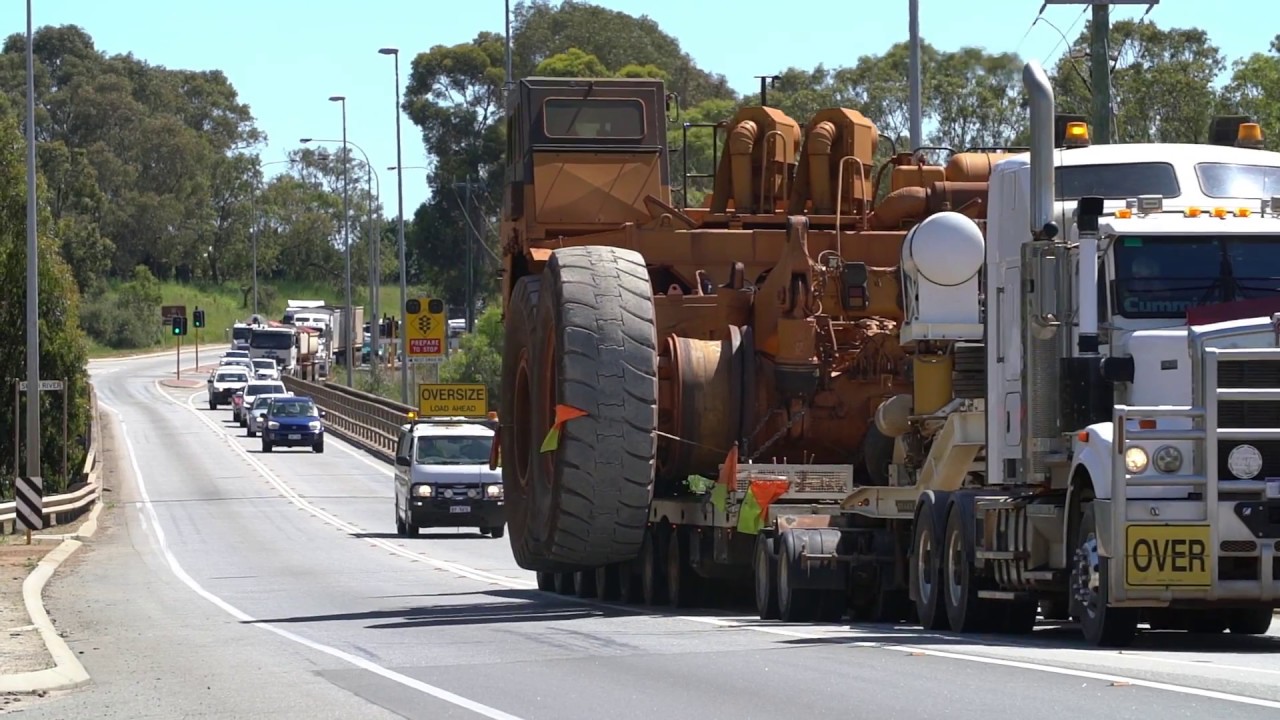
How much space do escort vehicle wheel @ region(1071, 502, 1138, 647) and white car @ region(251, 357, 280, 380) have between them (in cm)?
7883

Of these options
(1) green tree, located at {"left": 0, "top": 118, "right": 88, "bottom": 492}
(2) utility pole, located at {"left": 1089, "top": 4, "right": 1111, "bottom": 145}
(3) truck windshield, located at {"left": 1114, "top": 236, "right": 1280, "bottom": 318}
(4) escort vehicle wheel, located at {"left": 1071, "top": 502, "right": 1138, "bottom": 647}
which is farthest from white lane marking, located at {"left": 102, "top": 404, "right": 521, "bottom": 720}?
(1) green tree, located at {"left": 0, "top": 118, "right": 88, "bottom": 492}

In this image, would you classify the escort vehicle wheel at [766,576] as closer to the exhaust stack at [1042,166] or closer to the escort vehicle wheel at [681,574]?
the escort vehicle wheel at [681,574]

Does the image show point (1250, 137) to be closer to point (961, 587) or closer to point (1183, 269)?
point (1183, 269)

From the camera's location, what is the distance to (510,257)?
2281cm

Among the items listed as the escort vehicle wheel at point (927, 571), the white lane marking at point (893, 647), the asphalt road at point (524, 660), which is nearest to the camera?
the white lane marking at point (893, 647)

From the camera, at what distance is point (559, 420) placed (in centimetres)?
1792

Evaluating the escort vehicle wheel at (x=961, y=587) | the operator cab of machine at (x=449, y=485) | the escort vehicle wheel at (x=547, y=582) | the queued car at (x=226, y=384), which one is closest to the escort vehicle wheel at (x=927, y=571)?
the escort vehicle wheel at (x=961, y=587)

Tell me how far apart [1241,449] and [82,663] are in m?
8.64

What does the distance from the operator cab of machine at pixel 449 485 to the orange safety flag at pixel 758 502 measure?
19375 millimetres

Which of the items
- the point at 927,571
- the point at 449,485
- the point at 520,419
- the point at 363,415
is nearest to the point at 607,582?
the point at 520,419

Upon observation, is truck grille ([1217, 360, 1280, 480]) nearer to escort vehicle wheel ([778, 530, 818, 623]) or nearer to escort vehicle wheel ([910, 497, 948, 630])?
escort vehicle wheel ([910, 497, 948, 630])

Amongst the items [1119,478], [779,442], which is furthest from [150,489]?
[1119,478]

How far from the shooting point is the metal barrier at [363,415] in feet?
204

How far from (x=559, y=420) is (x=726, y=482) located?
5.40 feet
